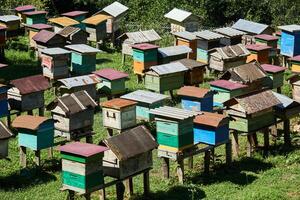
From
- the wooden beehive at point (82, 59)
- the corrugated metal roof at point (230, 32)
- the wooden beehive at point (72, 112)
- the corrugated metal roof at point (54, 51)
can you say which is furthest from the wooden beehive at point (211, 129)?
the corrugated metal roof at point (230, 32)

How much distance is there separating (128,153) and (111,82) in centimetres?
678

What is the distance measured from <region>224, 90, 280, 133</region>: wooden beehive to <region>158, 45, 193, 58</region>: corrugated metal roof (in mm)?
6481

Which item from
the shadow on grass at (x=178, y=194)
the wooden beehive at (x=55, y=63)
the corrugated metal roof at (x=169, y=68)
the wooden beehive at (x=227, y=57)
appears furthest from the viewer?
the wooden beehive at (x=227, y=57)

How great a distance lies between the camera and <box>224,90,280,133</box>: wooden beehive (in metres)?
17.7

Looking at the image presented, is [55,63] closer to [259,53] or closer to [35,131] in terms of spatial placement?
[35,131]

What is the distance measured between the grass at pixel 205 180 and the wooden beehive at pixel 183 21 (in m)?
13.2

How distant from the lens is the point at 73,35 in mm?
26578

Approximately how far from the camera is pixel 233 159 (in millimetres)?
18266

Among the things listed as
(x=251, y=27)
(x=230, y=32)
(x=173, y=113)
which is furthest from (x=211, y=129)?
(x=251, y=27)

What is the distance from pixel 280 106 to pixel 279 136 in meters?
1.62

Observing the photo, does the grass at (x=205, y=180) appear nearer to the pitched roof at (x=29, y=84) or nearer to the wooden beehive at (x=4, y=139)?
the wooden beehive at (x=4, y=139)

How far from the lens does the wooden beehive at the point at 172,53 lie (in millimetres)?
24094

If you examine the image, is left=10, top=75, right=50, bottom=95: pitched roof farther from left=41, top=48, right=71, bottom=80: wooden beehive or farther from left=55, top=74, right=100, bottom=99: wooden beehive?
left=41, top=48, right=71, bottom=80: wooden beehive

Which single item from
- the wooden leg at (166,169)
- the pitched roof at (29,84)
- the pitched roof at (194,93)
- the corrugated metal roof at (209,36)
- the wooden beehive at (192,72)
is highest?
the corrugated metal roof at (209,36)
